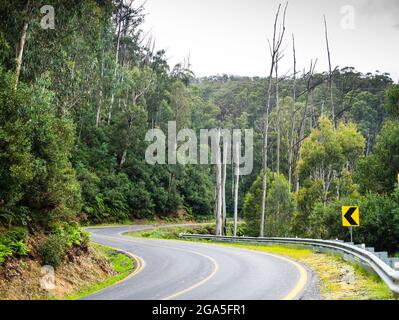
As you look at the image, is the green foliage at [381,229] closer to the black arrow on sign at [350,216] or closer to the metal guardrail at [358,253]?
the metal guardrail at [358,253]

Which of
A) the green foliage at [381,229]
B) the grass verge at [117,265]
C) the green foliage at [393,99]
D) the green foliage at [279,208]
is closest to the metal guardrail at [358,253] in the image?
the green foliage at [381,229]

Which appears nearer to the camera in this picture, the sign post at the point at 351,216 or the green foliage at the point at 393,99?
the sign post at the point at 351,216

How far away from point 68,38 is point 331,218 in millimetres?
18850

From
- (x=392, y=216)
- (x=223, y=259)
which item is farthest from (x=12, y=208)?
(x=392, y=216)

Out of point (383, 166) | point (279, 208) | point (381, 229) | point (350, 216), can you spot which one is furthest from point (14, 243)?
point (279, 208)

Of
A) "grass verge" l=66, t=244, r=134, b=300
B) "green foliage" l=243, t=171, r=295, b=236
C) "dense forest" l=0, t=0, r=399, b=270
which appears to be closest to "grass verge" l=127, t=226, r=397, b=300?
"grass verge" l=66, t=244, r=134, b=300

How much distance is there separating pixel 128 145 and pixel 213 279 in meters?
42.3

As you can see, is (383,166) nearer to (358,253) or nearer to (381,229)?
(381,229)

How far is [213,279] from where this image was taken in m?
12.6

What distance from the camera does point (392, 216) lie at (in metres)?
23.0

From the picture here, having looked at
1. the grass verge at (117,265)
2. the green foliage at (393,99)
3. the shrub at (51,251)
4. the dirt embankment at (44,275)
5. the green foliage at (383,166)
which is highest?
the green foliage at (393,99)

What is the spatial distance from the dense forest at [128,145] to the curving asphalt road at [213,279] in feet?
13.4

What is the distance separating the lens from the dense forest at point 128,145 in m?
16.8
